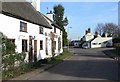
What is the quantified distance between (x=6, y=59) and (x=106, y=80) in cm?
618

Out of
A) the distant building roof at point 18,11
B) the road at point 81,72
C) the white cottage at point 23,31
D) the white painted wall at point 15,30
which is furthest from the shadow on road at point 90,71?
the distant building roof at point 18,11

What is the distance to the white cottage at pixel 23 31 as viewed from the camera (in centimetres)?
2184

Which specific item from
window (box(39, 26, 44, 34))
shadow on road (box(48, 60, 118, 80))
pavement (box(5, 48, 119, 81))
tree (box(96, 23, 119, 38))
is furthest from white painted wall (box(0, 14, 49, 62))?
tree (box(96, 23, 119, 38))

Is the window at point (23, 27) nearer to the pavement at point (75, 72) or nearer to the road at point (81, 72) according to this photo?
the pavement at point (75, 72)

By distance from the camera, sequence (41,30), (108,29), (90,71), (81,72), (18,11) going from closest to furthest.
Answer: (81,72), (90,71), (18,11), (41,30), (108,29)

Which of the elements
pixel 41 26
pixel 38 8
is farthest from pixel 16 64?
pixel 38 8

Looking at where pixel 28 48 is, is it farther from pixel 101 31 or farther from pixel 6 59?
pixel 101 31

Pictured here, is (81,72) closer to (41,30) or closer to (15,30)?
(15,30)

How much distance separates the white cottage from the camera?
21.8 m

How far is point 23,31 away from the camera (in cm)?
2639

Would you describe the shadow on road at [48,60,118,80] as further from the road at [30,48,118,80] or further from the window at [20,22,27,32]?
the window at [20,22,27,32]

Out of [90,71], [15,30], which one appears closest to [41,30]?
[15,30]

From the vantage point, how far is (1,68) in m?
17.7

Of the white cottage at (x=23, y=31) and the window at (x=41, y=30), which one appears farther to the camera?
the window at (x=41, y=30)
